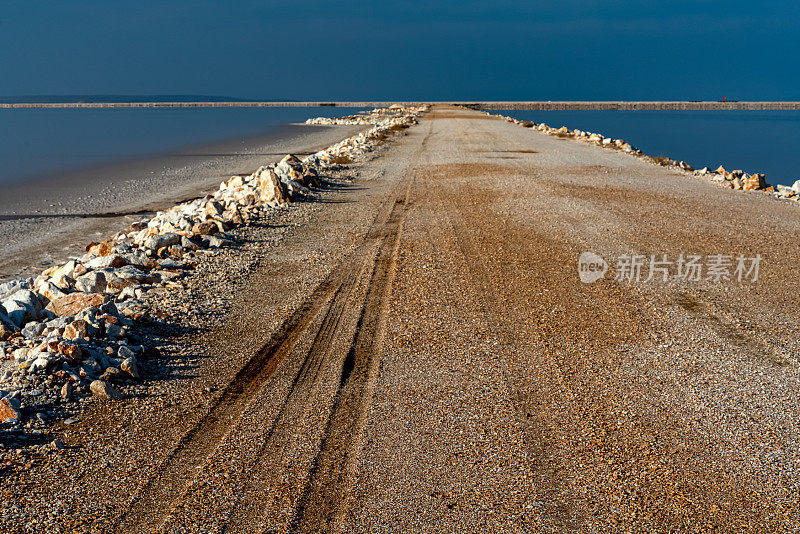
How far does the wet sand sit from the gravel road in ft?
16.1

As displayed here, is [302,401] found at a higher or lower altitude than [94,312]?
A: lower

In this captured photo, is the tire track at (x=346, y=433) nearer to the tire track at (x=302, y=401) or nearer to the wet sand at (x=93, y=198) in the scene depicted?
the tire track at (x=302, y=401)

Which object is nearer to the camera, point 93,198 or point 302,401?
point 302,401

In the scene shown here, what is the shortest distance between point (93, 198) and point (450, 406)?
15.3 metres

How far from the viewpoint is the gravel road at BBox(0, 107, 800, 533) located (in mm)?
3311

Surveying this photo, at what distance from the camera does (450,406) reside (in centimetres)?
439

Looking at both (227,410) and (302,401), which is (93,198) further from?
(302,401)

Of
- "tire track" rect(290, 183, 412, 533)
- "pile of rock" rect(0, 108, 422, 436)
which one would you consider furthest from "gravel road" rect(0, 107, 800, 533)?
"pile of rock" rect(0, 108, 422, 436)

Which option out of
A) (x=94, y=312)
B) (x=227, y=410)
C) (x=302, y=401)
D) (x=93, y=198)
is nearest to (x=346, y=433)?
(x=302, y=401)

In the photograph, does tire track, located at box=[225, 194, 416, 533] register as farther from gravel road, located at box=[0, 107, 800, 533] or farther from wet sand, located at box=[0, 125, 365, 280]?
wet sand, located at box=[0, 125, 365, 280]

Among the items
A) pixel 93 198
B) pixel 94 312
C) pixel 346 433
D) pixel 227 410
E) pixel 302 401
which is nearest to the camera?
pixel 346 433

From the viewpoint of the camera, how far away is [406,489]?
3.47m

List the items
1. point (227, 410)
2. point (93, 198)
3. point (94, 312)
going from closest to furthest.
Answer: point (227, 410), point (94, 312), point (93, 198)

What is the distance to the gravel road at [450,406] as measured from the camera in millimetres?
3311
